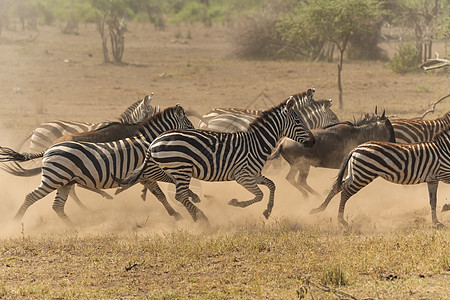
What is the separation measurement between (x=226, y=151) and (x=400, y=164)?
7.88ft

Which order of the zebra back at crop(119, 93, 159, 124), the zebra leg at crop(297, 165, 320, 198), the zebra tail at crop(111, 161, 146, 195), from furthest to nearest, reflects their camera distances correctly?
the zebra back at crop(119, 93, 159, 124), the zebra leg at crop(297, 165, 320, 198), the zebra tail at crop(111, 161, 146, 195)

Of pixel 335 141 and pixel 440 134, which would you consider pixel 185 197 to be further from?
pixel 440 134

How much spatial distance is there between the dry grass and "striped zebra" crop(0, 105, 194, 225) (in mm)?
684

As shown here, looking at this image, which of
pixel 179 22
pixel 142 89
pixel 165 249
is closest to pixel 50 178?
pixel 165 249

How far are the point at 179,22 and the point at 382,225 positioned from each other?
49126 mm

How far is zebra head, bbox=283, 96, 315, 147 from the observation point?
9.55 metres

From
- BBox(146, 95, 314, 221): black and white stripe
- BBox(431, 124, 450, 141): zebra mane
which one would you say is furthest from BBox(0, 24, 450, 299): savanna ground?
BBox(431, 124, 450, 141): zebra mane

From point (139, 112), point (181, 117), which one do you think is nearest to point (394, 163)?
point (181, 117)

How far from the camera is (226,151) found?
8.88 m

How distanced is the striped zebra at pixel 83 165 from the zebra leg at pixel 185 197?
1.73 ft

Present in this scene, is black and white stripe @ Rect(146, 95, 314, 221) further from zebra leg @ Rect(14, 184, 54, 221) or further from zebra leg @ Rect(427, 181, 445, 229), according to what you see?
zebra leg @ Rect(427, 181, 445, 229)

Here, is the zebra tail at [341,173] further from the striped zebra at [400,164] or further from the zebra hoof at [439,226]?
the zebra hoof at [439,226]

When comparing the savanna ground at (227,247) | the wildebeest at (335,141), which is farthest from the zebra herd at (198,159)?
the wildebeest at (335,141)

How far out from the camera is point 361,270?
22.2 feet
